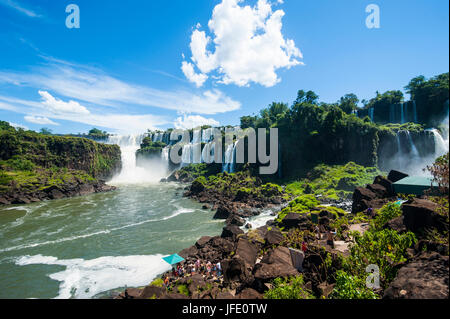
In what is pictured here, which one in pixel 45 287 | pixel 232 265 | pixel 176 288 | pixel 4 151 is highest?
pixel 4 151

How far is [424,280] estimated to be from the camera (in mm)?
5348

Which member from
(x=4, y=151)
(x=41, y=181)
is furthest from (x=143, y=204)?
(x=4, y=151)

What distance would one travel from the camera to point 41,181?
3850cm

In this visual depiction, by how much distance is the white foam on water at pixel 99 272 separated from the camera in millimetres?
11633

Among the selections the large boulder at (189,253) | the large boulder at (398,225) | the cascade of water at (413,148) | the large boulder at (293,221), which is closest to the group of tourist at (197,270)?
the large boulder at (189,253)

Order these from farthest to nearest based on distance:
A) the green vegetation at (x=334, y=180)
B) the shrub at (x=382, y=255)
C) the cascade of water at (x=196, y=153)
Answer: the cascade of water at (x=196, y=153) → the green vegetation at (x=334, y=180) → the shrub at (x=382, y=255)

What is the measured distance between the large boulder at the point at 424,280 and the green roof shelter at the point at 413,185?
50.5 feet

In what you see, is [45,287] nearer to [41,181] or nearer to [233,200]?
[233,200]

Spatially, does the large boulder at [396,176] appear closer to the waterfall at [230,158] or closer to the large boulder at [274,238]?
the large boulder at [274,238]

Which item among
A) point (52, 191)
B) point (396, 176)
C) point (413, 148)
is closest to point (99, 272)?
point (396, 176)

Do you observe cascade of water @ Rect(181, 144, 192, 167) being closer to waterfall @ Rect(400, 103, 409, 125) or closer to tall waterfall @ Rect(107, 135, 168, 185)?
tall waterfall @ Rect(107, 135, 168, 185)

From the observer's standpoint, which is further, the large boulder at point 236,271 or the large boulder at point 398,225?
the large boulder at point 398,225
